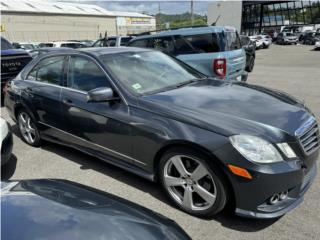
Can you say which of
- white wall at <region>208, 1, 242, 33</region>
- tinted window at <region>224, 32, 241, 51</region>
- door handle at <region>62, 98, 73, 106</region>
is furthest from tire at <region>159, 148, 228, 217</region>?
white wall at <region>208, 1, 242, 33</region>

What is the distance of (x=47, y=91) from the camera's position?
4.79m

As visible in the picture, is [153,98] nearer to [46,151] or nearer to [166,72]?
[166,72]

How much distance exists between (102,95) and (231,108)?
1.35 meters

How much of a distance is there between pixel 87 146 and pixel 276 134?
2302mm

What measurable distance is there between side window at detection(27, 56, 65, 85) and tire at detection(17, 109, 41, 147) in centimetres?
61

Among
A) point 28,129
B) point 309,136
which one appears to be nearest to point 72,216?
point 309,136

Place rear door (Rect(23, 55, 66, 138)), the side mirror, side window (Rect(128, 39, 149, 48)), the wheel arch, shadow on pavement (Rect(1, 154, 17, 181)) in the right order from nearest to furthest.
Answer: the wheel arch
the side mirror
shadow on pavement (Rect(1, 154, 17, 181))
rear door (Rect(23, 55, 66, 138))
side window (Rect(128, 39, 149, 48))

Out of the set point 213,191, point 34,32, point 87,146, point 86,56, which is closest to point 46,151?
point 87,146

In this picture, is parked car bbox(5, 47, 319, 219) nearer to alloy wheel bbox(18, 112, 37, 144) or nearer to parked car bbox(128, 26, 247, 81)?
alloy wheel bbox(18, 112, 37, 144)

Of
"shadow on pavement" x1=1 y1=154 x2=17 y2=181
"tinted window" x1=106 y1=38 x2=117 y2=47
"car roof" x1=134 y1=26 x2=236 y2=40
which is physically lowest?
"shadow on pavement" x1=1 y1=154 x2=17 y2=181

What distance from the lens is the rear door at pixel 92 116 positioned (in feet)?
12.3

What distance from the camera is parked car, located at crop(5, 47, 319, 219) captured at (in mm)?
2922

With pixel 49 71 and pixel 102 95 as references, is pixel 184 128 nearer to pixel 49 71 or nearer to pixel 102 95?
pixel 102 95

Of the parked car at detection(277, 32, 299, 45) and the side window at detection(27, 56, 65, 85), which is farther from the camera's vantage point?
the parked car at detection(277, 32, 299, 45)
